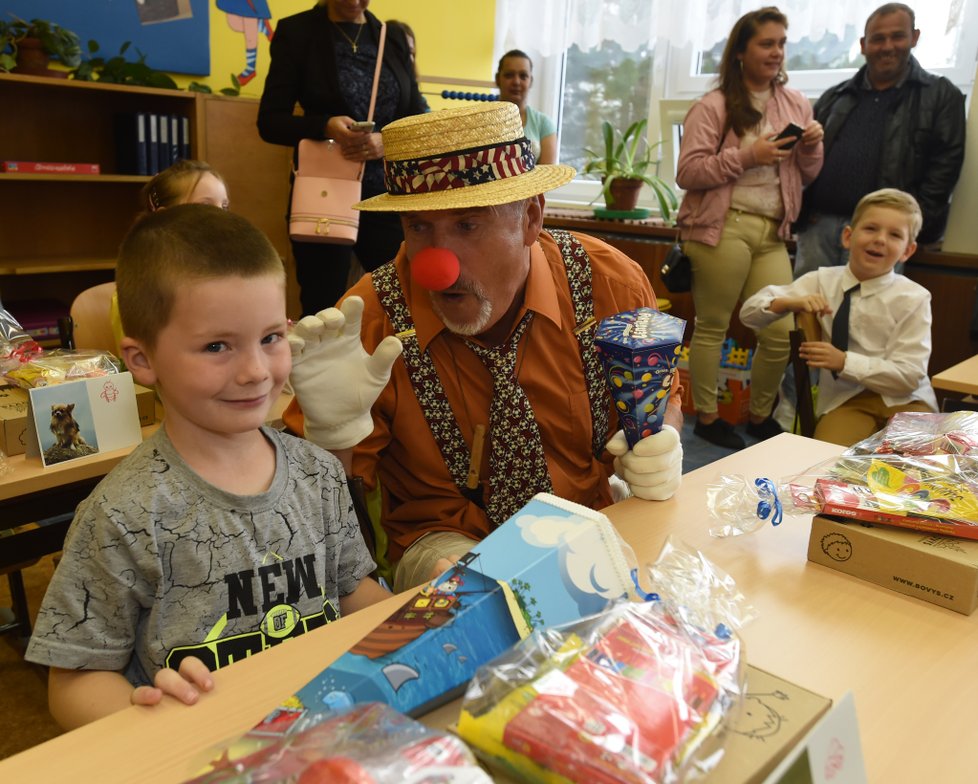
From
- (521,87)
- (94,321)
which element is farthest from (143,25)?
(94,321)

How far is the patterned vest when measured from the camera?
1579 mm

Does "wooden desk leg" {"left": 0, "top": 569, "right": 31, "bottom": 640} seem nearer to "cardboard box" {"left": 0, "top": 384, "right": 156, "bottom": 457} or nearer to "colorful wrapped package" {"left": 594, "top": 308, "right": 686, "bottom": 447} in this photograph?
"cardboard box" {"left": 0, "top": 384, "right": 156, "bottom": 457}

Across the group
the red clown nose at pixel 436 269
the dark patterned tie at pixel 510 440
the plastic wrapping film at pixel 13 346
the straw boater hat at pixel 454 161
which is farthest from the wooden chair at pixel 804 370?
the plastic wrapping film at pixel 13 346

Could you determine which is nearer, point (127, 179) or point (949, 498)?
point (949, 498)

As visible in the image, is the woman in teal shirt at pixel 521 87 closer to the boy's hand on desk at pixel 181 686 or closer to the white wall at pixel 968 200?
the white wall at pixel 968 200

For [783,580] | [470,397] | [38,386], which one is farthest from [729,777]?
[38,386]

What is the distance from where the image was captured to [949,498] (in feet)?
3.78

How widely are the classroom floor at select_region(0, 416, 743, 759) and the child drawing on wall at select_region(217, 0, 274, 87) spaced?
3372mm

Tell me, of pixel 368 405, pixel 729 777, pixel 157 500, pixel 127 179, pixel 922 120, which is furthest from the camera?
pixel 127 179

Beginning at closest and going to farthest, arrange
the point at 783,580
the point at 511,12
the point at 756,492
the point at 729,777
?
the point at 729,777
the point at 783,580
the point at 756,492
the point at 511,12

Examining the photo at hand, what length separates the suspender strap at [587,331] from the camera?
64.9 inches

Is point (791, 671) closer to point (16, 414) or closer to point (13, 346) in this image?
point (16, 414)

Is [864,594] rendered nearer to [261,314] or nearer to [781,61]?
[261,314]

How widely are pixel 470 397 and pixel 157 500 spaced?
700mm
